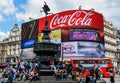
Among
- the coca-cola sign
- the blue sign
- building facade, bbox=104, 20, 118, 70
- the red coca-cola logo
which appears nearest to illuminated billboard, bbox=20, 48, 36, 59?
the blue sign

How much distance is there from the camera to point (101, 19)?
281 ft

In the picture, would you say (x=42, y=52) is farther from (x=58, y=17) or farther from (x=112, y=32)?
(x=112, y=32)

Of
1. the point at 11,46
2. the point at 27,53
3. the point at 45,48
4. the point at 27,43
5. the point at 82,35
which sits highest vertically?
the point at 82,35

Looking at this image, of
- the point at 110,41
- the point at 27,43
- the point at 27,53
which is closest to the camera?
the point at 27,53

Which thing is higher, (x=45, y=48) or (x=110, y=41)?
(x=110, y=41)

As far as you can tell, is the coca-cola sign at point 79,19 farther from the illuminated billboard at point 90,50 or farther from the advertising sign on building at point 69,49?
the advertising sign on building at point 69,49

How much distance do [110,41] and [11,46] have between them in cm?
3857

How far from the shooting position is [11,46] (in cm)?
12162

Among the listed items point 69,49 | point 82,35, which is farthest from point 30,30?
point 82,35

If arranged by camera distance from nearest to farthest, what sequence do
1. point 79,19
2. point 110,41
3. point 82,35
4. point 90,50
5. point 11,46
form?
point 90,50, point 82,35, point 79,19, point 110,41, point 11,46

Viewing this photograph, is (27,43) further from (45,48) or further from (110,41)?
(45,48)

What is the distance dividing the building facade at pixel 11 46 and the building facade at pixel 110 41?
105 ft

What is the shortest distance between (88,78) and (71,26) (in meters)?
58.1

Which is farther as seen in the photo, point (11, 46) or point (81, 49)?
point (11, 46)
